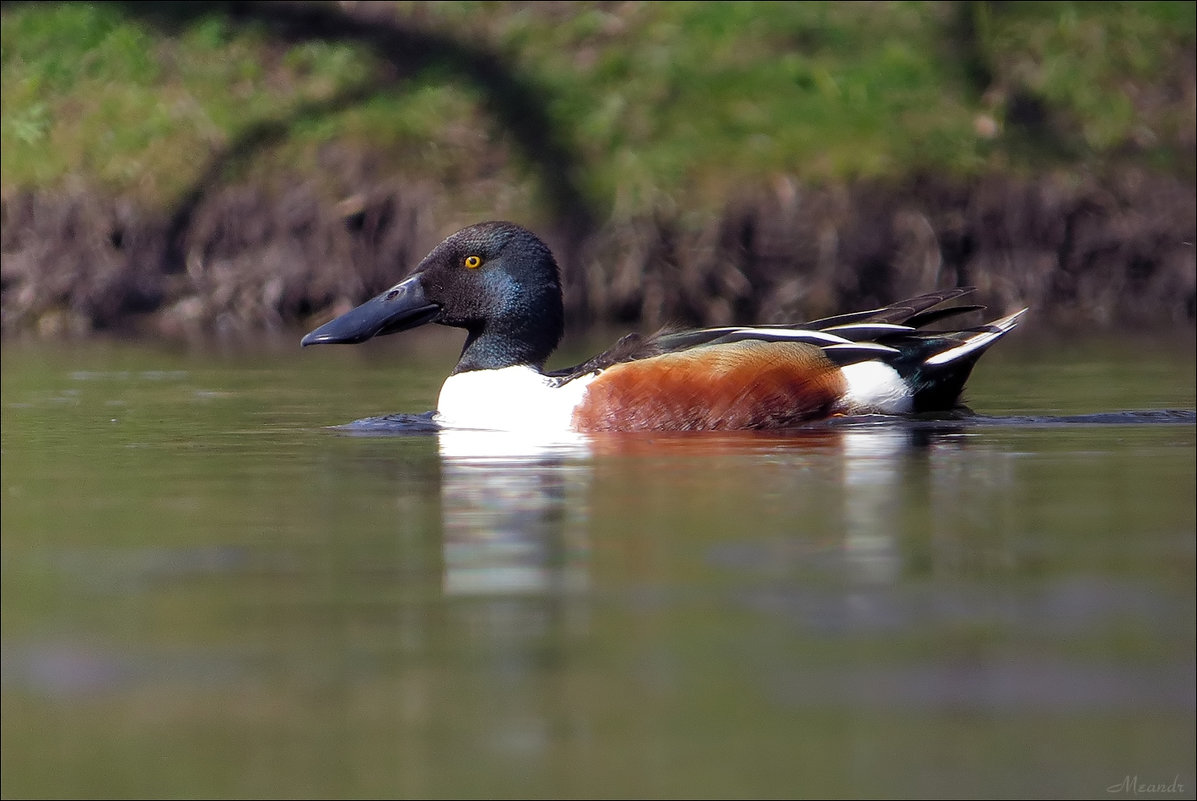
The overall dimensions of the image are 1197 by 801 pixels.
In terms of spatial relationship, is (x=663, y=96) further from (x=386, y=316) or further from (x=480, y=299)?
(x=386, y=316)

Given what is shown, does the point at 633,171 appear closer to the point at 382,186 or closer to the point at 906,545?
the point at 382,186

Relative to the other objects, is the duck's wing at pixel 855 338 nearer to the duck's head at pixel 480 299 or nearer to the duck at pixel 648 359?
the duck at pixel 648 359

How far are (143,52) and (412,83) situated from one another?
257 centimetres

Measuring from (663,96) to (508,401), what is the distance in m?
8.23

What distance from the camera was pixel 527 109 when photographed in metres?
15.9

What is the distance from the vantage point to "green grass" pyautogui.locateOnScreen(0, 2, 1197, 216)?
588 inches

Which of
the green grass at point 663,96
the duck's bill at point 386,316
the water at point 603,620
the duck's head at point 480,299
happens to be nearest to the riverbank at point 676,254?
the green grass at point 663,96

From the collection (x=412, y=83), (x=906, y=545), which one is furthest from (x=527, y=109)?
(x=906, y=545)

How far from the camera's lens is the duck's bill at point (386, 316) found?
842cm

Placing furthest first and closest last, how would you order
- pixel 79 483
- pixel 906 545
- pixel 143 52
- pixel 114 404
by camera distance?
pixel 143 52, pixel 114 404, pixel 79 483, pixel 906 545

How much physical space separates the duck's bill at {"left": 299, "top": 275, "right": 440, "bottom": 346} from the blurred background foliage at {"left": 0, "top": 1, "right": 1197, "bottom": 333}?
5.08 metres

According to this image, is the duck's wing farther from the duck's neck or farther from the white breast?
the duck's neck

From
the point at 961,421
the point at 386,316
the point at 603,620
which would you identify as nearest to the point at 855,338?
the point at 961,421

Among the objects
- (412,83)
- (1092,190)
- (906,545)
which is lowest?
(906,545)
